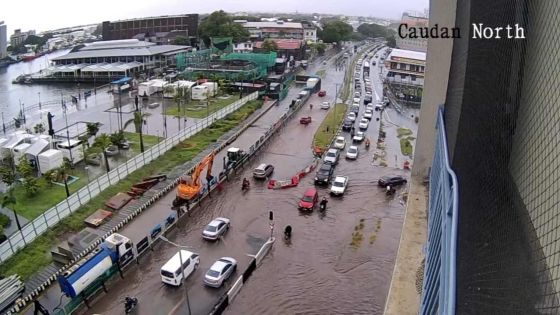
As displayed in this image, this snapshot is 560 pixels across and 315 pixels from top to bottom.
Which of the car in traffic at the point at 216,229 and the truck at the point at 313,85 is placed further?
the truck at the point at 313,85

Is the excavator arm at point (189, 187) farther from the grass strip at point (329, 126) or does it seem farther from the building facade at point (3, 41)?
the building facade at point (3, 41)

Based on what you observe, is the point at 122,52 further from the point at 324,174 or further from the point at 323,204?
the point at 323,204

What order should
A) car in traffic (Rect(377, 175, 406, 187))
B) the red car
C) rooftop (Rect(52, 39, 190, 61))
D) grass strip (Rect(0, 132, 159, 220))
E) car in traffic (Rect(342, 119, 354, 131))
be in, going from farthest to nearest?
1. rooftop (Rect(52, 39, 190, 61))
2. car in traffic (Rect(342, 119, 354, 131))
3. car in traffic (Rect(377, 175, 406, 187))
4. the red car
5. grass strip (Rect(0, 132, 159, 220))

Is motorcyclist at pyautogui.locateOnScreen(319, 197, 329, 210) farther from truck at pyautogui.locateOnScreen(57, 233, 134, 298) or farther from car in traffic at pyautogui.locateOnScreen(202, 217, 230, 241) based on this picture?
truck at pyautogui.locateOnScreen(57, 233, 134, 298)

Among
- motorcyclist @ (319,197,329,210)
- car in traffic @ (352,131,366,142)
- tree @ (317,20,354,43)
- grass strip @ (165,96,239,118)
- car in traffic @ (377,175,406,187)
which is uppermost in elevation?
tree @ (317,20,354,43)

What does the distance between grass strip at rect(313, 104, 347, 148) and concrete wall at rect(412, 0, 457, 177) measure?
5.39m

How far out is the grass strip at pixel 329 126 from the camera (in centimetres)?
1374

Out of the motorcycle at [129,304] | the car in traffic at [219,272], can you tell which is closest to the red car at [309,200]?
the car in traffic at [219,272]

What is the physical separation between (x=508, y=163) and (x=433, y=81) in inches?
108

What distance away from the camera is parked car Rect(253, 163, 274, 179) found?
1078 cm

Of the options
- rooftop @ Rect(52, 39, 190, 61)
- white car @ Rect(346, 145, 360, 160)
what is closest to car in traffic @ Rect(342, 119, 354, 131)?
white car @ Rect(346, 145, 360, 160)

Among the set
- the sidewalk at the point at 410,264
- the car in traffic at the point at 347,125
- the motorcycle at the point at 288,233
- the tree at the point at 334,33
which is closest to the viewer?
the sidewalk at the point at 410,264

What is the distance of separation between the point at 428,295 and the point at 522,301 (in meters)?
0.90

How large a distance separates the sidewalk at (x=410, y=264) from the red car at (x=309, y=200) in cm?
233
